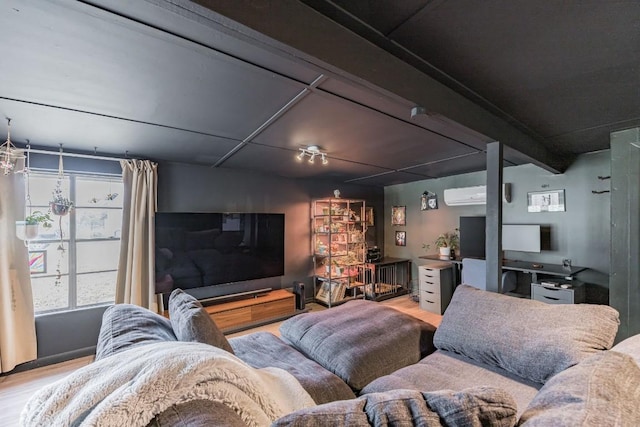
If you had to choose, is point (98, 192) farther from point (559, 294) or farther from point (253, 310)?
point (559, 294)

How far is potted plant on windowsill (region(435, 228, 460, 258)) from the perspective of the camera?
14.2 feet

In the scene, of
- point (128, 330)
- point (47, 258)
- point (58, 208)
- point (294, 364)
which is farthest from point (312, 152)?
point (47, 258)

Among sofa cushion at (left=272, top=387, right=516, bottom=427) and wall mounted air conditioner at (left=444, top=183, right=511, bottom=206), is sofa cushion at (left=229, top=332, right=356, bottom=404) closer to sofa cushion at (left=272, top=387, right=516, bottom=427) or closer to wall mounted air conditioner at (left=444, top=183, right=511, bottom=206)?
sofa cushion at (left=272, top=387, right=516, bottom=427)

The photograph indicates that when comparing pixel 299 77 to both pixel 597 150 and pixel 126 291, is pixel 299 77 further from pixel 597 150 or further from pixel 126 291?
pixel 597 150

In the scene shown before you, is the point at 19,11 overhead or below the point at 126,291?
overhead

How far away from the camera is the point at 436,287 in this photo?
400 centimetres

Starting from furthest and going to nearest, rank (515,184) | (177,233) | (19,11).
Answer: (515,184) < (177,233) < (19,11)

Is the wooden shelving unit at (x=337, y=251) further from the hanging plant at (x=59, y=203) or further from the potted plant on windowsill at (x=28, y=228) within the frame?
the potted plant on windowsill at (x=28, y=228)

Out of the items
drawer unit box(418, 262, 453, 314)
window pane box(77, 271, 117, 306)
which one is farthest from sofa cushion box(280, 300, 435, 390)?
window pane box(77, 271, 117, 306)

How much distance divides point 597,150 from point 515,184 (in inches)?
35.4

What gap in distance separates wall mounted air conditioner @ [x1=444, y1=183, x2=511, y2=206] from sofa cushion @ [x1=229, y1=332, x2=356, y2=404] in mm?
3529

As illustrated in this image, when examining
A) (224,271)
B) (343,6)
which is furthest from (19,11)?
(224,271)

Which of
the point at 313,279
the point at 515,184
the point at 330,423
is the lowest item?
the point at 313,279

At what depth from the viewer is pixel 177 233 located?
3227 millimetres
